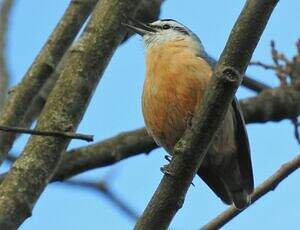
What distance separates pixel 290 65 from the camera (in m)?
5.61

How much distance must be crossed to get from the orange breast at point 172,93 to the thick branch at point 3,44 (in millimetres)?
1060

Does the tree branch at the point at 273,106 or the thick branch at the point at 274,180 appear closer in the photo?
the thick branch at the point at 274,180

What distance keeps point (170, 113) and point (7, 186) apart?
1.38 meters

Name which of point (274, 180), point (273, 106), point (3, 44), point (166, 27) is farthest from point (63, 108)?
point (273, 106)

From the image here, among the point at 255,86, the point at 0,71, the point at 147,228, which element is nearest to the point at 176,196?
the point at 147,228

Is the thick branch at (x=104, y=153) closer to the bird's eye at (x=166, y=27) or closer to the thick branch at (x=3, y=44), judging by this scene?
the thick branch at (x=3, y=44)

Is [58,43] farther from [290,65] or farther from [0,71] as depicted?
[290,65]

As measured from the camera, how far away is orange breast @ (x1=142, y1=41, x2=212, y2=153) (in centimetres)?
465

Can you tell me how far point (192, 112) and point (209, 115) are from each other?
5.23 feet

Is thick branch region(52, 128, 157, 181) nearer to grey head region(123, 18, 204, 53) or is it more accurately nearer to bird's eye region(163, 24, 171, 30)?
grey head region(123, 18, 204, 53)

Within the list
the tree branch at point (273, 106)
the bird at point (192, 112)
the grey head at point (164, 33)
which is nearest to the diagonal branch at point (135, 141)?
the tree branch at point (273, 106)

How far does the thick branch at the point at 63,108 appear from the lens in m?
3.74

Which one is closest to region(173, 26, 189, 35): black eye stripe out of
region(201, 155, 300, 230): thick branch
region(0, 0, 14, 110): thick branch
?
region(0, 0, 14, 110): thick branch

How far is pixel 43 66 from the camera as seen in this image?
464 cm
